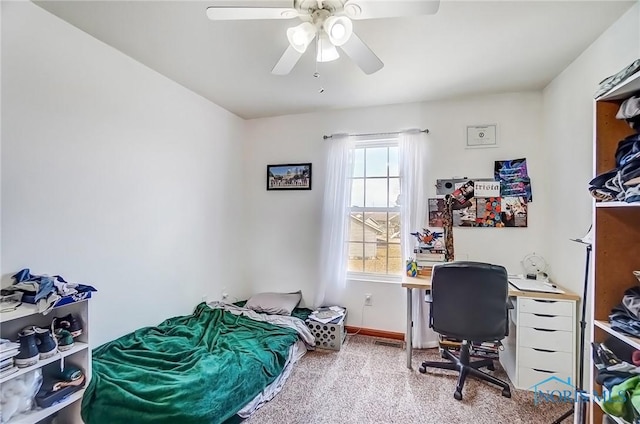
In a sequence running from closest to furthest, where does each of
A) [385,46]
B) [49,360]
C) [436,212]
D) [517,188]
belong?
[49,360] < [385,46] < [517,188] < [436,212]

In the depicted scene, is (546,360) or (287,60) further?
(546,360)

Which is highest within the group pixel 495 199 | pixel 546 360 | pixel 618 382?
pixel 495 199

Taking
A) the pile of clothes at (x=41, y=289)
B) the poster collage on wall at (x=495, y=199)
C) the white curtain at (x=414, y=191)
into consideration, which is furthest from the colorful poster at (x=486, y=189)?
the pile of clothes at (x=41, y=289)

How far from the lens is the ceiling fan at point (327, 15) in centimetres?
126

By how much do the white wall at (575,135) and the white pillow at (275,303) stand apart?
2.45m

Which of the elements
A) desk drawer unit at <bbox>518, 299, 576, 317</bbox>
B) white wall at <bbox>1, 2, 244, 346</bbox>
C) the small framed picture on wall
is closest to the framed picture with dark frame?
white wall at <bbox>1, 2, 244, 346</bbox>

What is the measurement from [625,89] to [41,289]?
2.91 metres

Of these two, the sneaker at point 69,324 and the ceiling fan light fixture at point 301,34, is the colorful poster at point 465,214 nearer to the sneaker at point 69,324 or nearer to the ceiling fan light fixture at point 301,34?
the ceiling fan light fixture at point 301,34

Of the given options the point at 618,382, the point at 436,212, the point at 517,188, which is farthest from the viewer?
the point at 436,212

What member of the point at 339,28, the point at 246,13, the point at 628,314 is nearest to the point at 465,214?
the point at 628,314

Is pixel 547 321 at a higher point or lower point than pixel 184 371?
higher

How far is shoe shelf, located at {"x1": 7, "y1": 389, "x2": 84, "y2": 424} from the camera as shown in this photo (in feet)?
4.42

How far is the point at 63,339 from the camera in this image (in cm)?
153

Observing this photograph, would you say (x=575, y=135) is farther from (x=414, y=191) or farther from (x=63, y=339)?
(x=63, y=339)
